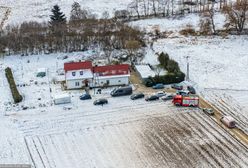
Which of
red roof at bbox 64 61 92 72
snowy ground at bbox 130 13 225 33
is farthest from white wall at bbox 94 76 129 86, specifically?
snowy ground at bbox 130 13 225 33

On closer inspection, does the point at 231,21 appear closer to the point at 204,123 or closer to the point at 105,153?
the point at 204,123

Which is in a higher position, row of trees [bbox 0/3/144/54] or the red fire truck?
row of trees [bbox 0/3/144/54]

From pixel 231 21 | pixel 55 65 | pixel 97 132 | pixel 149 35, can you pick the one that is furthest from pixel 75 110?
pixel 231 21

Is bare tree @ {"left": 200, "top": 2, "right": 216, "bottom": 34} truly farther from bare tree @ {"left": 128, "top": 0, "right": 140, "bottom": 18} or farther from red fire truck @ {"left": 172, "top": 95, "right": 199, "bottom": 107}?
red fire truck @ {"left": 172, "top": 95, "right": 199, "bottom": 107}

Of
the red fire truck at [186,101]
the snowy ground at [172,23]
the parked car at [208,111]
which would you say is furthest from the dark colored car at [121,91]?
the snowy ground at [172,23]

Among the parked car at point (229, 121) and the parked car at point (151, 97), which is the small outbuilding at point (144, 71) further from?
the parked car at point (229, 121)

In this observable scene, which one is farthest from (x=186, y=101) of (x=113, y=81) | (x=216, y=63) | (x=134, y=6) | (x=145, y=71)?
(x=134, y=6)
